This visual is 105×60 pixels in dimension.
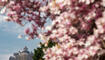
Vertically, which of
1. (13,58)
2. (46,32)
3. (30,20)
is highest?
(13,58)

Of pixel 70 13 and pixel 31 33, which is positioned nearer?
pixel 70 13

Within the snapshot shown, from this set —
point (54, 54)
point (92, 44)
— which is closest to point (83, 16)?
point (92, 44)

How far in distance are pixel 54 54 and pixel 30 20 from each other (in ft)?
7.14

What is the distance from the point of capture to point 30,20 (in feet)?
30.4

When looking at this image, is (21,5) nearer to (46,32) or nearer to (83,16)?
(46,32)

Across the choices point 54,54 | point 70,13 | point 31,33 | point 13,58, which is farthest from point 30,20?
point 13,58

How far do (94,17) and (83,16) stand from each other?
1.00 feet

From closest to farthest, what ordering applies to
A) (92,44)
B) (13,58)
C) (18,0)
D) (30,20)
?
(92,44) → (18,0) → (30,20) → (13,58)

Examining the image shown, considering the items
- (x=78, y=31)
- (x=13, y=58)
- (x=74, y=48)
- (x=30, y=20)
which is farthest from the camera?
(x=13, y=58)

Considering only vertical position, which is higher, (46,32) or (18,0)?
(18,0)

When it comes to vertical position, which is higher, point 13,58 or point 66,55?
point 13,58

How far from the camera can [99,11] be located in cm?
667

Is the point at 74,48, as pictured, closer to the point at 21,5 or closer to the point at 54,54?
the point at 54,54

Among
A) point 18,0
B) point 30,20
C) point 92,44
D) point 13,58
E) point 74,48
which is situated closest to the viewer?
point 92,44
